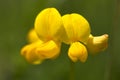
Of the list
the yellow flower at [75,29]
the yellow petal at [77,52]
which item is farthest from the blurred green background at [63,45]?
the yellow petal at [77,52]

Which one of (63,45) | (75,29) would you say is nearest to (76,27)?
(75,29)

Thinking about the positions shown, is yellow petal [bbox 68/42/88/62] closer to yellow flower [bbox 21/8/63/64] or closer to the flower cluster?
the flower cluster

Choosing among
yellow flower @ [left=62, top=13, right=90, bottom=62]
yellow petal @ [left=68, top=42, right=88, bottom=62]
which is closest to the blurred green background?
yellow flower @ [left=62, top=13, right=90, bottom=62]

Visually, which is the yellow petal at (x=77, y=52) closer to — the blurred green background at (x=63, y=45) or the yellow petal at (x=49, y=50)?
the yellow petal at (x=49, y=50)

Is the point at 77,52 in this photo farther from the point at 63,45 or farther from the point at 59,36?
the point at 63,45

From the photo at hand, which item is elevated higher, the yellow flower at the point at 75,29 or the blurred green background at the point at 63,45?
the yellow flower at the point at 75,29

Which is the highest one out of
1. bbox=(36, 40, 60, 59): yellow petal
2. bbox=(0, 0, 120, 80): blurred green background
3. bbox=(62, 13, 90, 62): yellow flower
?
bbox=(62, 13, 90, 62): yellow flower

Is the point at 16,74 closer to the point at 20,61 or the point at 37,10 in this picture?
the point at 20,61

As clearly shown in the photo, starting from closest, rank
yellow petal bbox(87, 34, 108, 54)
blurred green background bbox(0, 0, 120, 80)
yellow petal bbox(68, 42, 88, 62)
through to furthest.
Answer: yellow petal bbox(68, 42, 88, 62) → yellow petal bbox(87, 34, 108, 54) → blurred green background bbox(0, 0, 120, 80)

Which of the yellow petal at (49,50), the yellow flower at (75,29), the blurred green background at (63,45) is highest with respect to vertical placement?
the yellow flower at (75,29)
